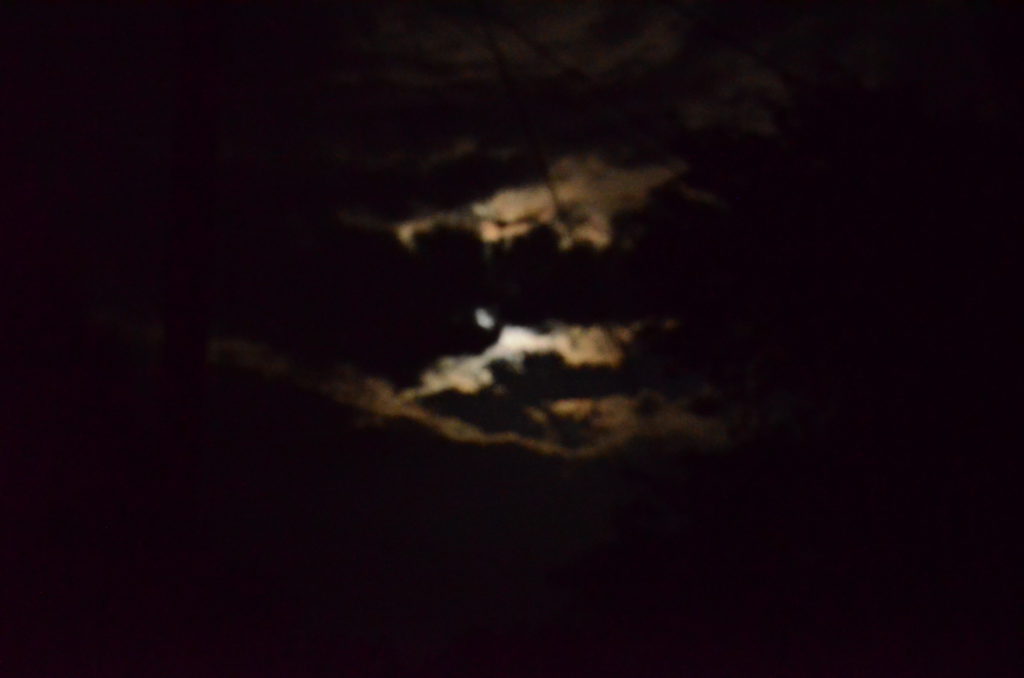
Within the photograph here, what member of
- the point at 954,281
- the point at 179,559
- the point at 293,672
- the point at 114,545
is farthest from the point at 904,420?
the point at 179,559

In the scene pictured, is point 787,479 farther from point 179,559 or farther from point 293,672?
point 179,559

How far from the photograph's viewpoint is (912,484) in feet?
42.7

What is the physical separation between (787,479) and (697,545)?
5.98ft

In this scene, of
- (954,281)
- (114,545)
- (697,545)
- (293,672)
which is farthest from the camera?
(697,545)

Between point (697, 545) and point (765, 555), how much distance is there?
1226 millimetres

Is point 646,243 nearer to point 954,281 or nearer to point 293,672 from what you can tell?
point 954,281

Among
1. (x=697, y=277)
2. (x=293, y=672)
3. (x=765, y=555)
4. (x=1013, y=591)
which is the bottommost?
(x=293, y=672)

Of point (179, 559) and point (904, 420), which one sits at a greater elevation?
point (904, 420)

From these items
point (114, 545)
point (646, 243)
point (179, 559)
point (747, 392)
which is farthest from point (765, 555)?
point (179, 559)

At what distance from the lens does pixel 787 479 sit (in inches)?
579

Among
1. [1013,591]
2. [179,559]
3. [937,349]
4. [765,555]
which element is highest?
[937,349]

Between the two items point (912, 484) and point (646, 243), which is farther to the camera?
point (646, 243)

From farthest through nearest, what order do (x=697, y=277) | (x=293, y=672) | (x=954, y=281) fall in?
(x=697, y=277)
(x=954, y=281)
(x=293, y=672)

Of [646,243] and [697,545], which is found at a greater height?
[646,243]
